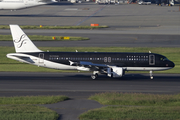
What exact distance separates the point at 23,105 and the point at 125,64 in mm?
18859

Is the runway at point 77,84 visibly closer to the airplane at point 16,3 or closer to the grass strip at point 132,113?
the grass strip at point 132,113

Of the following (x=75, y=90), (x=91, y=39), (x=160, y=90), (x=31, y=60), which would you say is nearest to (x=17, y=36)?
(x=31, y=60)

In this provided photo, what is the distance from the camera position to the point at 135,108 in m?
24.4

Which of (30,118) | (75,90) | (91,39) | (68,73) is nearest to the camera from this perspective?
(30,118)

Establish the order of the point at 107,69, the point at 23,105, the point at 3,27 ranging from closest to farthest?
1. the point at 23,105
2. the point at 107,69
3. the point at 3,27

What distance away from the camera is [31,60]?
132 feet

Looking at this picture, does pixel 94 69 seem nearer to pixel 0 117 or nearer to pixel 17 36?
pixel 17 36

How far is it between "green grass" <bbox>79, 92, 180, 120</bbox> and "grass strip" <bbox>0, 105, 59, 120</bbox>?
2644mm

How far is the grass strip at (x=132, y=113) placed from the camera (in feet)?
71.3

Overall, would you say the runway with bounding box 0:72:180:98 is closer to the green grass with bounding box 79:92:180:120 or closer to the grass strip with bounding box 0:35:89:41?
the green grass with bounding box 79:92:180:120

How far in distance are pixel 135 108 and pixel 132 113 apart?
69.6 inches

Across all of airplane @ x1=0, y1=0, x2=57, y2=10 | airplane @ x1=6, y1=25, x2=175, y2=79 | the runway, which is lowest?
the runway

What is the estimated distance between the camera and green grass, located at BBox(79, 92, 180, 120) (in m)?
21.9

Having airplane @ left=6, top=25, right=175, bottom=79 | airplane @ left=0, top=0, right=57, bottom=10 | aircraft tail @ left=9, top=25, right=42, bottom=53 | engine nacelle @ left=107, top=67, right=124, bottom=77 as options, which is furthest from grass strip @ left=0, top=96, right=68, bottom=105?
airplane @ left=0, top=0, right=57, bottom=10
